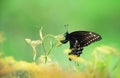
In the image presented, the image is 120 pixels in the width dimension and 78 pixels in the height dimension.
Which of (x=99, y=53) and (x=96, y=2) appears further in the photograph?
(x=96, y=2)

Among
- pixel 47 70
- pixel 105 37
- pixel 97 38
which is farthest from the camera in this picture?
pixel 105 37

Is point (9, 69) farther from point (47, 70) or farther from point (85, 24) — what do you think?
point (85, 24)

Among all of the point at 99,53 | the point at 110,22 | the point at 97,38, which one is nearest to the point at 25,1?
the point at 110,22

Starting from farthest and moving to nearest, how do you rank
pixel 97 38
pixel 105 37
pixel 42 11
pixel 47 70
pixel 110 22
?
pixel 42 11 < pixel 110 22 < pixel 105 37 < pixel 97 38 < pixel 47 70

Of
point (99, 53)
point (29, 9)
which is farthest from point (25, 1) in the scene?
point (99, 53)

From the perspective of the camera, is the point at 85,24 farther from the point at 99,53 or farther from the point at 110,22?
the point at 99,53

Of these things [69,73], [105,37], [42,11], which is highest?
[42,11]

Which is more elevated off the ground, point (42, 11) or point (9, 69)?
point (42, 11)
